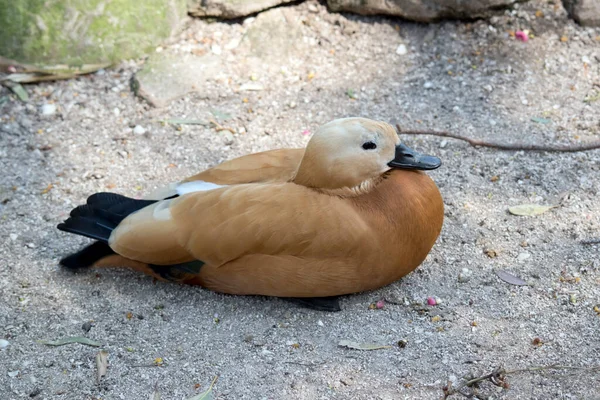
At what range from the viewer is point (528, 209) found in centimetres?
366

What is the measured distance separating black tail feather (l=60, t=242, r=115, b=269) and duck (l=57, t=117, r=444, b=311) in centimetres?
11

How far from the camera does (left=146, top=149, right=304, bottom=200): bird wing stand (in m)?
3.31

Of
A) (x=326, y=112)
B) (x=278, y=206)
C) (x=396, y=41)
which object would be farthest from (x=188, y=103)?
(x=278, y=206)

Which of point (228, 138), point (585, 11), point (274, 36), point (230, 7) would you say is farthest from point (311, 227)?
point (585, 11)

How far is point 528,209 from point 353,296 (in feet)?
3.35

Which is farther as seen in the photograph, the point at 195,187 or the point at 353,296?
the point at 195,187

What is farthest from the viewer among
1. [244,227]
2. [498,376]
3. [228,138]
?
[228,138]

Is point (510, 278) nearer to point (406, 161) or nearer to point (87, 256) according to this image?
point (406, 161)

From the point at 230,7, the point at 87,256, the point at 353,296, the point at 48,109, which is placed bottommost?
the point at 353,296

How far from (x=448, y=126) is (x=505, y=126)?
0.31m

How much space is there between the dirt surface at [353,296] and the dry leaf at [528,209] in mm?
31

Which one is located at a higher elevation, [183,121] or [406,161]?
[406,161]

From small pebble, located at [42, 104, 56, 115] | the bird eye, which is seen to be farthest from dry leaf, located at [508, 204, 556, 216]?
small pebble, located at [42, 104, 56, 115]

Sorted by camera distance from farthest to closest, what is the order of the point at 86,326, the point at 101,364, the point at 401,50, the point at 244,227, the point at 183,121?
1. the point at 401,50
2. the point at 183,121
3. the point at 86,326
4. the point at 244,227
5. the point at 101,364
